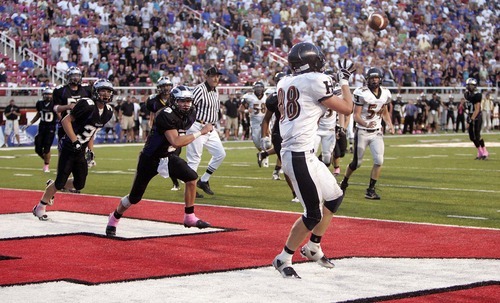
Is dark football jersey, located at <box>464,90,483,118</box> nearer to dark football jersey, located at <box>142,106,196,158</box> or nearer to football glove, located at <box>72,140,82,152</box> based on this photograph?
football glove, located at <box>72,140,82,152</box>

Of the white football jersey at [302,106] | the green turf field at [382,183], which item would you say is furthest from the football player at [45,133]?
the white football jersey at [302,106]

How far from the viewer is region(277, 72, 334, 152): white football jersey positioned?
23.5 feet

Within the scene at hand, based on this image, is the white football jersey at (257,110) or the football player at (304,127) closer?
the football player at (304,127)

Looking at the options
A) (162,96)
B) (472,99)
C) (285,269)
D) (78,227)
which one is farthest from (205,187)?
(472,99)

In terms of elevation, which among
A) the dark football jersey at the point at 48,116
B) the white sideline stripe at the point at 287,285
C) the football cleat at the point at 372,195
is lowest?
the football cleat at the point at 372,195

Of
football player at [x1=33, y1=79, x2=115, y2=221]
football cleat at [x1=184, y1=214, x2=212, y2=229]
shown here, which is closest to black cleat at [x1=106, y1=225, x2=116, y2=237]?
football cleat at [x1=184, y1=214, x2=212, y2=229]

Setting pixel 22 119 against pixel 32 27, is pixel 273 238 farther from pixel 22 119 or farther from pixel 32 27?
pixel 32 27

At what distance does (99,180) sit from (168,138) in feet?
23.9

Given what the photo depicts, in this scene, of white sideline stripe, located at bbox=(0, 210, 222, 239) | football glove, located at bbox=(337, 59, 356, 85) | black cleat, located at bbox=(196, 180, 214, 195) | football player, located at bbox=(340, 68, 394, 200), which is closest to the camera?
football glove, located at bbox=(337, 59, 356, 85)

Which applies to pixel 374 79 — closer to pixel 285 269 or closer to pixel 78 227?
pixel 78 227

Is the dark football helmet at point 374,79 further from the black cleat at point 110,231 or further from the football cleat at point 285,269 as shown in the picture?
the football cleat at point 285,269

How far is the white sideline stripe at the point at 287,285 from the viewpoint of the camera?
6.29m

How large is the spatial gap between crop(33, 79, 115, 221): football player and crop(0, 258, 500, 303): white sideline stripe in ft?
12.8

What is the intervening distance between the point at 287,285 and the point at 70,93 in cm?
981
